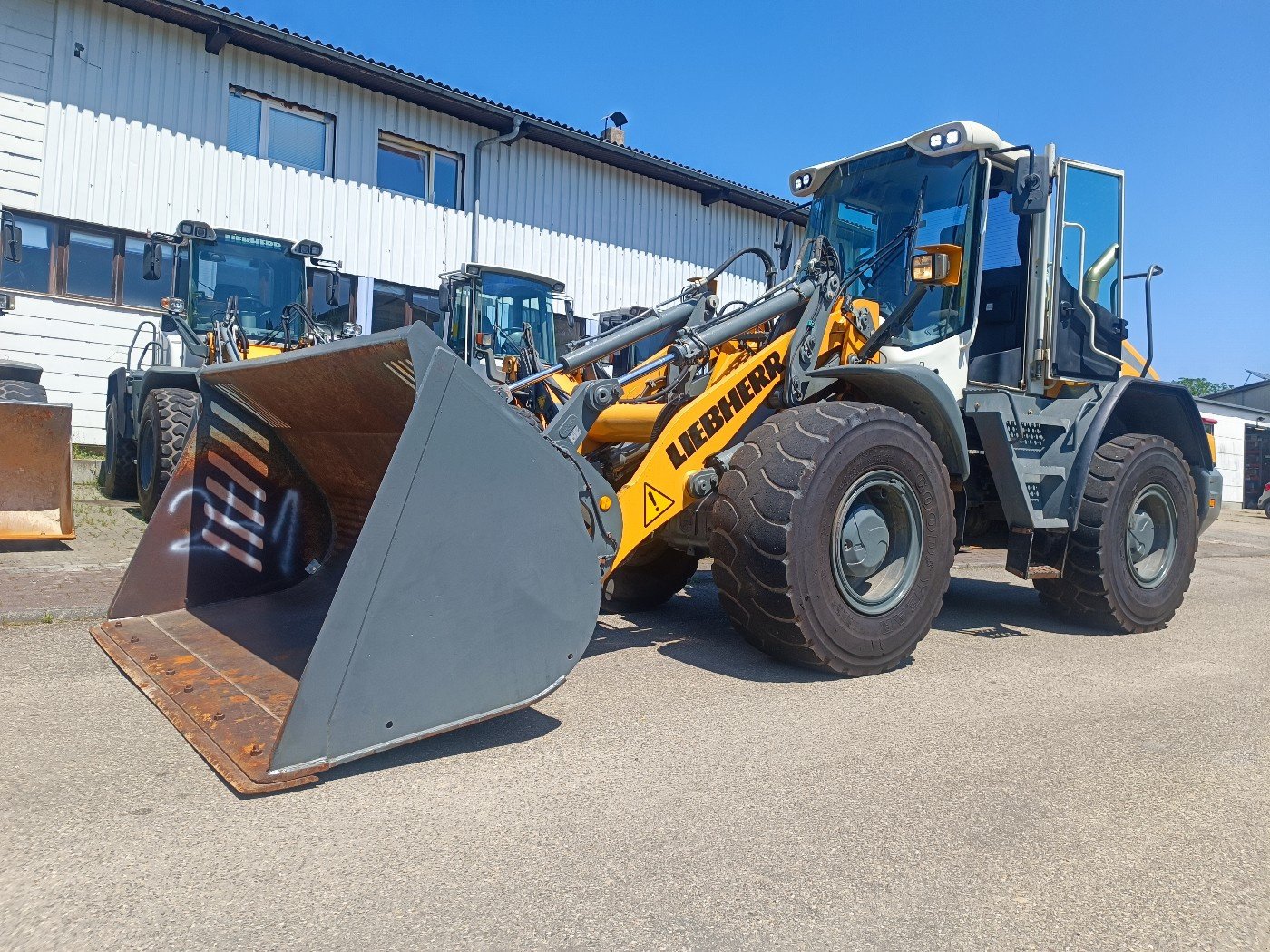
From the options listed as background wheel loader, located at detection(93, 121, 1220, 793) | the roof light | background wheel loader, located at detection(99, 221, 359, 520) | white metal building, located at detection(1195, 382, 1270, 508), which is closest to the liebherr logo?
background wheel loader, located at detection(93, 121, 1220, 793)

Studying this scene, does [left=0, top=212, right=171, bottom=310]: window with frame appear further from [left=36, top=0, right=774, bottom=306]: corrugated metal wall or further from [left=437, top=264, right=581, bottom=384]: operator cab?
[left=437, top=264, right=581, bottom=384]: operator cab

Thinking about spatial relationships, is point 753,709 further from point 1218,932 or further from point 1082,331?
point 1082,331

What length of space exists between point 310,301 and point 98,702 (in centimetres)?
758

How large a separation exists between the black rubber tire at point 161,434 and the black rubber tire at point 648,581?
4.34m

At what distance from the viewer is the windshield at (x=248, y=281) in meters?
10.1

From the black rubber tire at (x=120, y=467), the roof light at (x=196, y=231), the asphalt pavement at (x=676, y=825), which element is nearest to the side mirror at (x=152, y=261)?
the roof light at (x=196, y=231)

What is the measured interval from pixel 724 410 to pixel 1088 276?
341 cm

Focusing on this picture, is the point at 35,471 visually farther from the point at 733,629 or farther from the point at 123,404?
the point at 733,629

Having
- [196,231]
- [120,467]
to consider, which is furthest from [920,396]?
[120,467]

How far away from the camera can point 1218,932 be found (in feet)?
7.76

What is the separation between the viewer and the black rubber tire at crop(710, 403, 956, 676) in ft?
14.3

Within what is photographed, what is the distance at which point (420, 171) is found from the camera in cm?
1620

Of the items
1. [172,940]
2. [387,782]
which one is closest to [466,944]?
[172,940]

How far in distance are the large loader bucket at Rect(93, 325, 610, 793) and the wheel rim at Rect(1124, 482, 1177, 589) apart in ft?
15.1
